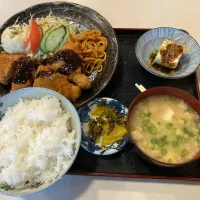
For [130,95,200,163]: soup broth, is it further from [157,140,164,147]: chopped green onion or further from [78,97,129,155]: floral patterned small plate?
[78,97,129,155]: floral patterned small plate

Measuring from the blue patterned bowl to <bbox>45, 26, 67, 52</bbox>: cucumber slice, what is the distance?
0.63m

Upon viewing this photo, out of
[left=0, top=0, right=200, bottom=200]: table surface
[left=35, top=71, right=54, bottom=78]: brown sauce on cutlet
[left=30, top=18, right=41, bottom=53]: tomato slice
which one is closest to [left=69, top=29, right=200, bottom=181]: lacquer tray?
[left=0, top=0, right=200, bottom=200]: table surface

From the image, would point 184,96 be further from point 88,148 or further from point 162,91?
point 88,148

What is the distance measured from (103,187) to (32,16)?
160 cm

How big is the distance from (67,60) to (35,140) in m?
0.65

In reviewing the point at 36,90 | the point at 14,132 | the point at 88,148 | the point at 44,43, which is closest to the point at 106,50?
the point at 44,43

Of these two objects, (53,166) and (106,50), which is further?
(106,50)

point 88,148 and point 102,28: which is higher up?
point 102,28

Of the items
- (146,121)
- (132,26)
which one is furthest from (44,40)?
(146,121)

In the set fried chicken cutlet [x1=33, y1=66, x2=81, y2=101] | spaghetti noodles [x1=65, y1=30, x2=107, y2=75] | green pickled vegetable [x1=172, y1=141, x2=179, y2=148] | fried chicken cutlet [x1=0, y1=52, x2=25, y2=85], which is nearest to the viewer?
green pickled vegetable [x1=172, y1=141, x2=179, y2=148]

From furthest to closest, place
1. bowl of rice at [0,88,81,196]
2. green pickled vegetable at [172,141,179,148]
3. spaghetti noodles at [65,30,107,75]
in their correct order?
spaghetti noodles at [65,30,107,75], green pickled vegetable at [172,141,179,148], bowl of rice at [0,88,81,196]

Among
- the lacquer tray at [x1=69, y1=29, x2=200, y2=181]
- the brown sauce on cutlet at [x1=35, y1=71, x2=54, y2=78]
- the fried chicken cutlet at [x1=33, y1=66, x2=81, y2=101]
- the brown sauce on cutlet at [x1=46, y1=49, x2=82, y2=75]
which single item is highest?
the brown sauce on cutlet at [x1=46, y1=49, x2=82, y2=75]

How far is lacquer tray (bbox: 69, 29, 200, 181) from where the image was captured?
1624mm

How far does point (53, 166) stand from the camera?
1.54m
